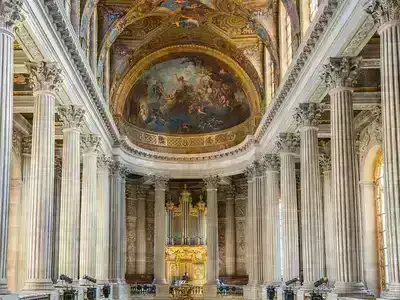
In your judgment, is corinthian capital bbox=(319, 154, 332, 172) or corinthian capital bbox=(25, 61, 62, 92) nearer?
corinthian capital bbox=(25, 61, 62, 92)

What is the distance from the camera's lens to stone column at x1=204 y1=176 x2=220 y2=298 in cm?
4419

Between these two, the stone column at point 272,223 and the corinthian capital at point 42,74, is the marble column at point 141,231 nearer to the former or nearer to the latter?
the stone column at point 272,223

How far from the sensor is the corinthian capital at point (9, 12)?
704 inches

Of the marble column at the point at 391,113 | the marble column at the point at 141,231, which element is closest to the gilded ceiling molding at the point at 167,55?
the marble column at the point at 141,231

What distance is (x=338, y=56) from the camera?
2355 centimetres

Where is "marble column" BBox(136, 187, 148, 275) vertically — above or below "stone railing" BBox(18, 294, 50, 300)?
above

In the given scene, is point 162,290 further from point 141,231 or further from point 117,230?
point 117,230

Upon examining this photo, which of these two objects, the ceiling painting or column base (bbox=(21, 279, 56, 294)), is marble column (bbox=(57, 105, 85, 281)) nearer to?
column base (bbox=(21, 279, 56, 294))

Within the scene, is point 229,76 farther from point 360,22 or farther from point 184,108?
point 360,22

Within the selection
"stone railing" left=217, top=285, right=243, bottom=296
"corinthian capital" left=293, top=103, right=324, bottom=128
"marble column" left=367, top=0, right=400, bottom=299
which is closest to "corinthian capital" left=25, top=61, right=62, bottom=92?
"corinthian capital" left=293, top=103, right=324, bottom=128

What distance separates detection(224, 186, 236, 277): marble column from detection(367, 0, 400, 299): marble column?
3106cm

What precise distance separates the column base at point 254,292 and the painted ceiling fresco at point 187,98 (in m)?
11.4

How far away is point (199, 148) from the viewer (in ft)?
153

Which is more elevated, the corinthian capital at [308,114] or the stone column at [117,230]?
the corinthian capital at [308,114]
